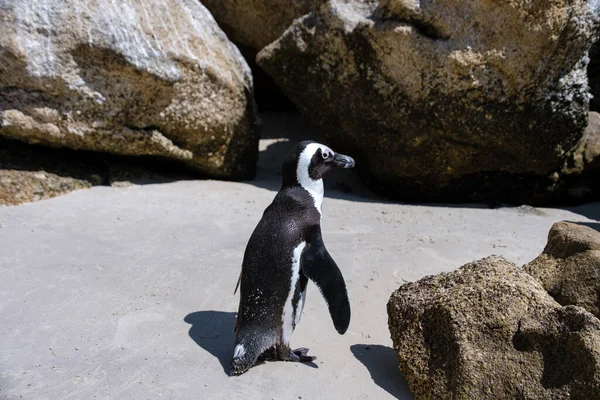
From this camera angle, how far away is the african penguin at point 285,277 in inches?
115

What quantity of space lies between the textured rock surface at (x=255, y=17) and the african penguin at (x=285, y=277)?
16.5 feet

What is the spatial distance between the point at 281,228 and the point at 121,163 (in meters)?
3.53

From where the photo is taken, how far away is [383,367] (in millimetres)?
3062

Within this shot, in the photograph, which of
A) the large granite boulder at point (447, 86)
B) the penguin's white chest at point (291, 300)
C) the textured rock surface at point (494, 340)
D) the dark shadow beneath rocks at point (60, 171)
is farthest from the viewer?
the large granite boulder at point (447, 86)

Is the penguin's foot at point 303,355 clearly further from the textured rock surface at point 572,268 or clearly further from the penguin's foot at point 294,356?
the textured rock surface at point 572,268

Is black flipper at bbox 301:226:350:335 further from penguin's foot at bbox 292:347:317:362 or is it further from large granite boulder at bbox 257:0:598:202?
large granite boulder at bbox 257:0:598:202

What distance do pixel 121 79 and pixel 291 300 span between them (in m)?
3.32

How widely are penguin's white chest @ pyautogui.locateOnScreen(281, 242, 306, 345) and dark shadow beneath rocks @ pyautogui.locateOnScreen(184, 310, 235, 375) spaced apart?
0.99 feet

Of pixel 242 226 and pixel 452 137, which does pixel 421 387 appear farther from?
pixel 452 137

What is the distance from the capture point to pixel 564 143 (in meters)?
5.96

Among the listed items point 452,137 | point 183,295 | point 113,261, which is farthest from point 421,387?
point 452,137

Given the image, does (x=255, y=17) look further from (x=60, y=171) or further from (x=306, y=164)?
(x=306, y=164)

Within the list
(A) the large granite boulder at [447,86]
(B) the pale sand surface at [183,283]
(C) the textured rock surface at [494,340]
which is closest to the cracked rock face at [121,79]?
(B) the pale sand surface at [183,283]

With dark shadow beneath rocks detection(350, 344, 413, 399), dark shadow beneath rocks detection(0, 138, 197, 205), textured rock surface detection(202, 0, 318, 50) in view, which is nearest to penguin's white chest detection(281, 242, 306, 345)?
dark shadow beneath rocks detection(350, 344, 413, 399)
